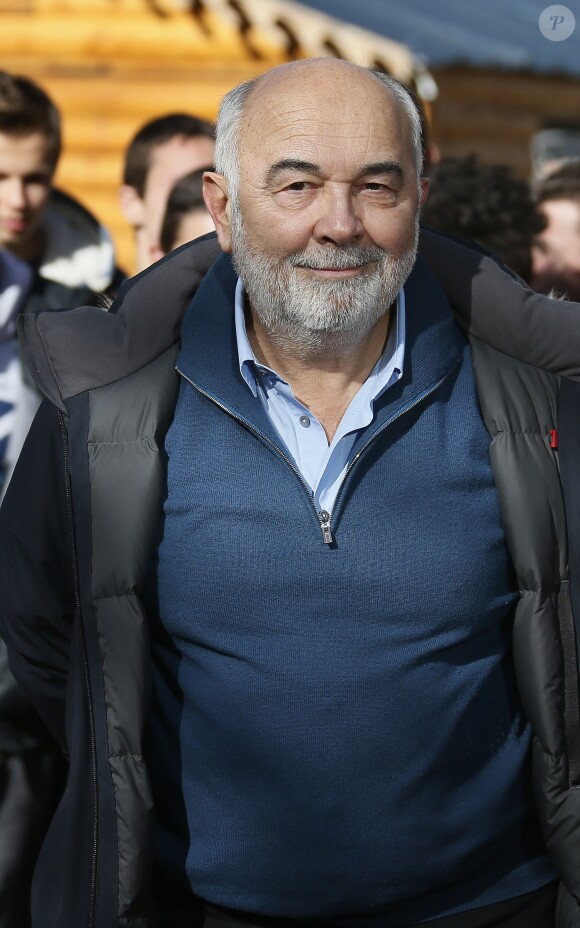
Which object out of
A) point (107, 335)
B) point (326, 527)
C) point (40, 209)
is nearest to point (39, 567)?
point (107, 335)

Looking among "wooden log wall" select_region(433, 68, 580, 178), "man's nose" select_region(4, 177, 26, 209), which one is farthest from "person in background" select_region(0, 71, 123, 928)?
"wooden log wall" select_region(433, 68, 580, 178)

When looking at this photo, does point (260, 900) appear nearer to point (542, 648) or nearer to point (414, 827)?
point (414, 827)

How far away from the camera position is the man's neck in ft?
7.45

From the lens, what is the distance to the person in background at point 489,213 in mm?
3486

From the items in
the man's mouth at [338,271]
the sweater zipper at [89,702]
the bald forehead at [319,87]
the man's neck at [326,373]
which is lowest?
the sweater zipper at [89,702]

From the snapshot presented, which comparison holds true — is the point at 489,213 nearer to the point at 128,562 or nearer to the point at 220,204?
the point at 220,204

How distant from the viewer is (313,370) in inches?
90.0

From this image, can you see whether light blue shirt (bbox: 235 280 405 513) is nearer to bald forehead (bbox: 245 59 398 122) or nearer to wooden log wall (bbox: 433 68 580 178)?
bald forehead (bbox: 245 59 398 122)

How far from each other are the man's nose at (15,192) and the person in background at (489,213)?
3.98 feet

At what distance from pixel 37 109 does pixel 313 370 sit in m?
2.13

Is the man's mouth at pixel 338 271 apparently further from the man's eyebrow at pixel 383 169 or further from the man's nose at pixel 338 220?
the man's eyebrow at pixel 383 169

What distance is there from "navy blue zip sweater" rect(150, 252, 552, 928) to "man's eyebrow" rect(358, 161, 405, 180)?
33 centimetres

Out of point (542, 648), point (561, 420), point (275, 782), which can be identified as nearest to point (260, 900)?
point (275, 782)

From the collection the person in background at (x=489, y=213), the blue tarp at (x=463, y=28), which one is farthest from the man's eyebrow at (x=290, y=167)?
the blue tarp at (x=463, y=28)
